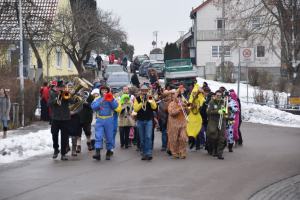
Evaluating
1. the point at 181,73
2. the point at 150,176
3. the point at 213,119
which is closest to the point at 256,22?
the point at 181,73

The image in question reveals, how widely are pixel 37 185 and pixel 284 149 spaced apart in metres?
8.18

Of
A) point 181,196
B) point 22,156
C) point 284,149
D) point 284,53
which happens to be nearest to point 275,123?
point 284,149

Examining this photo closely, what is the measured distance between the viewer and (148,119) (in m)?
14.6

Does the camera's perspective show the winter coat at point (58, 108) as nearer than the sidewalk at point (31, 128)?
Yes

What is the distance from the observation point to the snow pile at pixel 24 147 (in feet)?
48.4

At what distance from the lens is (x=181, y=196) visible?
1020 cm

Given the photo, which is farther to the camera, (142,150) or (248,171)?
(142,150)

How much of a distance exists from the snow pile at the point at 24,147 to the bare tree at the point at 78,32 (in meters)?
21.3

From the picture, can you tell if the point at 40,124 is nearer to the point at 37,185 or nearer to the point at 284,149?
the point at 284,149

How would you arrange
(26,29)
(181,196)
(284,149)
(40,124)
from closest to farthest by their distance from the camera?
(181,196) → (284,149) → (40,124) → (26,29)

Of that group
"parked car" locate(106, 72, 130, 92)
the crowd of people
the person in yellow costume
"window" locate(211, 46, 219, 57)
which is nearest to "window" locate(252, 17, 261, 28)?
"parked car" locate(106, 72, 130, 92)

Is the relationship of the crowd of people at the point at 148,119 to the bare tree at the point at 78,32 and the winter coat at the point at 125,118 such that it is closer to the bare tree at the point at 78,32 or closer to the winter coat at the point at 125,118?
the winter coat at the point at 125,118

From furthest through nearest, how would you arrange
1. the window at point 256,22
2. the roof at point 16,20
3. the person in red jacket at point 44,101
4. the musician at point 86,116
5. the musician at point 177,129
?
the window at point 256,22 → the roof at point 16,20 → the person in red jacket at point 44,101 → the musician at point 86,116 → the musician at point 177,129

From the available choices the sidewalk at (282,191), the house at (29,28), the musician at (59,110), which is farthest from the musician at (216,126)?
the house at (29,28)
